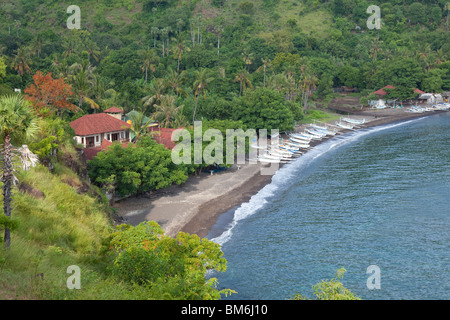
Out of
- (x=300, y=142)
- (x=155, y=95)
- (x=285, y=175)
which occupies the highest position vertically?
(x=155, y=95)

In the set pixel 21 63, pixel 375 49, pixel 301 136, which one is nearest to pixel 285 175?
pixel 301 136

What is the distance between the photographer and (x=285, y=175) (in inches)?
2635

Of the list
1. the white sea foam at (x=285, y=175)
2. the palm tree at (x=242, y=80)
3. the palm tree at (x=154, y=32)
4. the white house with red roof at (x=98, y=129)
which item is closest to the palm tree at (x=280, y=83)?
the palm tree at (x=242, y=80)

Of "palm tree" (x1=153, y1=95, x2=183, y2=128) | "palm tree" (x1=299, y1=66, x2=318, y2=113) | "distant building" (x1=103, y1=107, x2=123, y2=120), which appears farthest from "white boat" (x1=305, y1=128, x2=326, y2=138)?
"distant building" (x1=103, y1=107, x2=123, y2=120)

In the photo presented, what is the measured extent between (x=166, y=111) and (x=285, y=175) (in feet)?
71.3

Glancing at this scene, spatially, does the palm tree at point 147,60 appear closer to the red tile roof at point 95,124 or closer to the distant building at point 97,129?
the distant building at point 97,129

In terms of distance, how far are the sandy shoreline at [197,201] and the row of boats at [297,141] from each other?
22.1 ft

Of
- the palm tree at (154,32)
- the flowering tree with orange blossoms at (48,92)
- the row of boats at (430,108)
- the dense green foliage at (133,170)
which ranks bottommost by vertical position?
the dense green foliage at (133,170)

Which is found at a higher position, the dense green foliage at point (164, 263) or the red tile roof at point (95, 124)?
the red tile roof at point (95, 124)

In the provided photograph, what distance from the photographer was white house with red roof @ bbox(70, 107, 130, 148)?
61.8 meters

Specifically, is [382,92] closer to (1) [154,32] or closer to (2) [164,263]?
(1) [154,32]

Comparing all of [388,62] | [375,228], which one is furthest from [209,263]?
[388,62]

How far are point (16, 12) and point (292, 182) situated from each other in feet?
429

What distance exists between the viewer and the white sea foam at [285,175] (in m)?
50.1
